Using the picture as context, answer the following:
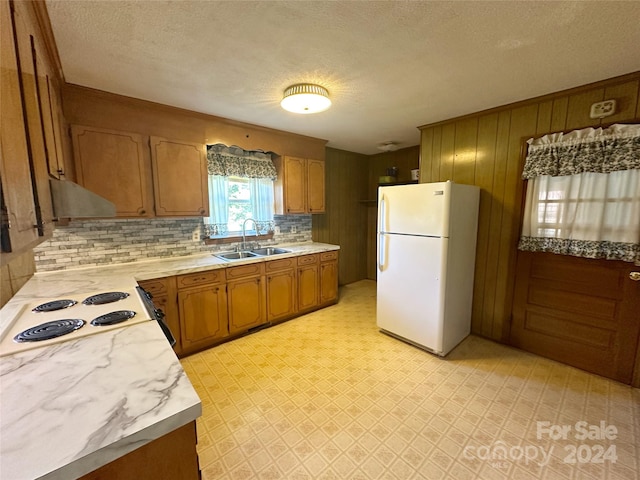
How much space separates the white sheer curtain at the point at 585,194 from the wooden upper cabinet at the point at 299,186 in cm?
238

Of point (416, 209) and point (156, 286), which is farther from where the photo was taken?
point (416, 209)

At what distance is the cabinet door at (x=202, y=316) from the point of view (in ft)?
8.20

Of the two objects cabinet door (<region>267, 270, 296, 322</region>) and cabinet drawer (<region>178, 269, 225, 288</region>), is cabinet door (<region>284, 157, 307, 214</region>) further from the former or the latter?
cabinet drawer (<region>178, 269, 225, 288</region>)

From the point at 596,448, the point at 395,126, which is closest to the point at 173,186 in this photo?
the point at 395,126

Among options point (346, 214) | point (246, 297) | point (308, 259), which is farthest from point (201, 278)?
point (346, 214)

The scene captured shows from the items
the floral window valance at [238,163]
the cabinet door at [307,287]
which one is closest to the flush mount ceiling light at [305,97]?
the floral window valance at [238,163]

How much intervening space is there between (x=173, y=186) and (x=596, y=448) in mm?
3734

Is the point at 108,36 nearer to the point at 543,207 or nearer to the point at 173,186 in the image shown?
the point at 173,186

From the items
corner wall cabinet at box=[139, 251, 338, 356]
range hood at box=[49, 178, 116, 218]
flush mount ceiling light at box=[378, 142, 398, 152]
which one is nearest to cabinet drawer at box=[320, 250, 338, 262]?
corner wall cabinet at box=[139, 251, 338, 356]

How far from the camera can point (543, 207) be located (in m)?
2.45

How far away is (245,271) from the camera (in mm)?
2896

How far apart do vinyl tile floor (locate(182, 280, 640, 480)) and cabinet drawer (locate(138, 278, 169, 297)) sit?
29.2 inches

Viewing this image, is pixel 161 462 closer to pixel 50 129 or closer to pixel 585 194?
pixel 50 129

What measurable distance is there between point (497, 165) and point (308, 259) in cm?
236
